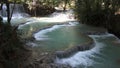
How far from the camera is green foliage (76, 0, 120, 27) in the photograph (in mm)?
21641


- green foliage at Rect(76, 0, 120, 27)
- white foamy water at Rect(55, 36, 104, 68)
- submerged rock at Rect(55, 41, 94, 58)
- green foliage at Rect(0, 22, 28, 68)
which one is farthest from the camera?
green foliage at Rect(76, 0, 120, 27)

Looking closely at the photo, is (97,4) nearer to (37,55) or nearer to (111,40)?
(111,40)

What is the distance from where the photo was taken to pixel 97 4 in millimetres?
22422

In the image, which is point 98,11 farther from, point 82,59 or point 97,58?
point 82,59

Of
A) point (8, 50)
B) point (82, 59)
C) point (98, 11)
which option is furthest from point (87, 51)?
point (98, 11)

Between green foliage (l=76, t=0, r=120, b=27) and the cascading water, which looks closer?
the cascading water

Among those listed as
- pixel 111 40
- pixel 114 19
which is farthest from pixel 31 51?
pixel 114 19

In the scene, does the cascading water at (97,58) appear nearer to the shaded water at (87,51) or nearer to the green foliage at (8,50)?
the shaded water at (87,51)

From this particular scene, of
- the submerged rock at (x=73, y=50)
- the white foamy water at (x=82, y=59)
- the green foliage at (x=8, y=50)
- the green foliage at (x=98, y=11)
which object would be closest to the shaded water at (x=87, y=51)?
the white foamy water at (x=82, y=59)

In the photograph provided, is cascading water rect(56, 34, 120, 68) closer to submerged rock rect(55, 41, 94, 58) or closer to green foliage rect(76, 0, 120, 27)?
submerged rock rect(55, 41, 94, 58)

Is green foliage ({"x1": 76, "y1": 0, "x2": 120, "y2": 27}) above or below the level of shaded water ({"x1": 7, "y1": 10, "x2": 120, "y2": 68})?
above

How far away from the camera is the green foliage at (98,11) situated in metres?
21.6

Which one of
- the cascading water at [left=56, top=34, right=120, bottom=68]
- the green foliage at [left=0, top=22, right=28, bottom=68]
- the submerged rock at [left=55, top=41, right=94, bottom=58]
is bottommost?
the cascading water at [left=56, top=34, right=120, bottom=68]

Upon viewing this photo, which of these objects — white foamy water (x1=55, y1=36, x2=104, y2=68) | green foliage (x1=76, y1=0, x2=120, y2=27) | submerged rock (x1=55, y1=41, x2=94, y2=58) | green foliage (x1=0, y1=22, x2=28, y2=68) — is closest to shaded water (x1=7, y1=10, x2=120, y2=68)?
white foamy water (x1=55, y1=36, x2=104, y2=68)
